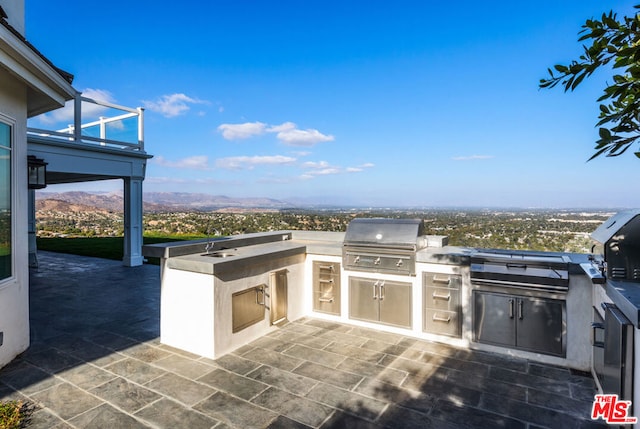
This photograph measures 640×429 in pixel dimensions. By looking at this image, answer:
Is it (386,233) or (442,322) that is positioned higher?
(386,233)

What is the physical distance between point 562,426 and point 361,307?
108 inches

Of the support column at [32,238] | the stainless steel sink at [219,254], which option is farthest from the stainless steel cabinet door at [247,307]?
the support column at [32,238]

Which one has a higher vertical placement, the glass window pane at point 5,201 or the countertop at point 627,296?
the glass window pane at point 5,201

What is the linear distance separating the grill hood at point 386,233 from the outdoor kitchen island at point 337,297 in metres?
0.12

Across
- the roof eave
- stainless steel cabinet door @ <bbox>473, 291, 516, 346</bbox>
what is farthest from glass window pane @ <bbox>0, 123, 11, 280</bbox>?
stainless steel cabinet door @ <bbox>473, 291, 516, 346</bbox>

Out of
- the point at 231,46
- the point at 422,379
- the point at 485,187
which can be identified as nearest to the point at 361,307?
the point at 422,379

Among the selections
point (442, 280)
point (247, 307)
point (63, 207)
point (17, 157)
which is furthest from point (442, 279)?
point (63, 207)

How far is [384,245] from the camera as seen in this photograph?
4969 millimetres

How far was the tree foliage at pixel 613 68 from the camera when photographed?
1070mm

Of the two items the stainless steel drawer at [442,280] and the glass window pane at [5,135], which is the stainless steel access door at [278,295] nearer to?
the stainless steel drawer at [442,280]

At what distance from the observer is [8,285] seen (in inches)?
157

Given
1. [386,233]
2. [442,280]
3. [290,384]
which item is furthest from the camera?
[386,233]

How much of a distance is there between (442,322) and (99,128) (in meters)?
9.91

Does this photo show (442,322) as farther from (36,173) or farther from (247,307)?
(36,173)
